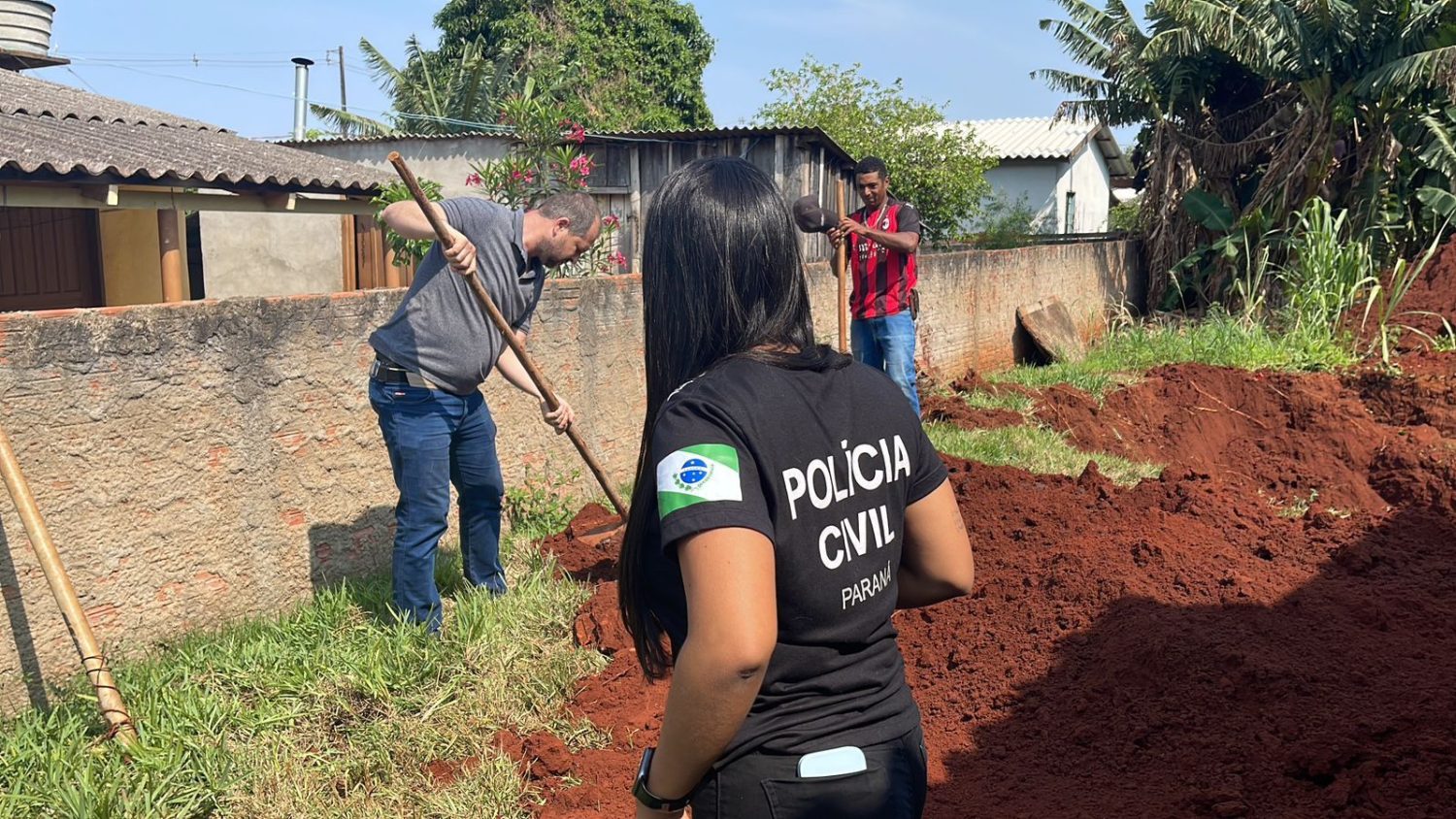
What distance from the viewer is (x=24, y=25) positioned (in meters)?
11.7

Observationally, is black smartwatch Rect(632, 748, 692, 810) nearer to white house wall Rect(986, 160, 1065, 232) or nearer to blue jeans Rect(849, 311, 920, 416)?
blue jeans Rect(849, 311, 920, 416)

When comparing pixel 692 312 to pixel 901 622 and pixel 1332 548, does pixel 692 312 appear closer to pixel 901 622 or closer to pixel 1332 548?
pixel 901 622

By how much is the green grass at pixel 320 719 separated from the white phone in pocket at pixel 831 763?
6.60 feet

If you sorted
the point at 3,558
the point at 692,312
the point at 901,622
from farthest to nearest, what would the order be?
the point at 901,622 → the point at 3,558 → the point at 692,312

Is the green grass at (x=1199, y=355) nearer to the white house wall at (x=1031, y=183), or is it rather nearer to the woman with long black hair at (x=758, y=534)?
the woman with long black hair at (x=758, y=534)

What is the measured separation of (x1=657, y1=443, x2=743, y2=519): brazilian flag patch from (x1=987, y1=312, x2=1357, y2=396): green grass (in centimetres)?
854

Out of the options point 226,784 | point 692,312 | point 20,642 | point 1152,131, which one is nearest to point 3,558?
point 20,642

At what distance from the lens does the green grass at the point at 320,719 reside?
3.30 meters

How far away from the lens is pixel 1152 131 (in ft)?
55.6

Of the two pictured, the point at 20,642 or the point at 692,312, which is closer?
the point at 692,312

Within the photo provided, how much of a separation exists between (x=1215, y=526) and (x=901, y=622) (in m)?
1.87

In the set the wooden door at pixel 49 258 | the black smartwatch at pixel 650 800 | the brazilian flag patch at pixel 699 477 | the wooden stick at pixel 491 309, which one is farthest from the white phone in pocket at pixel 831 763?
the wooden door at pixel 49 258

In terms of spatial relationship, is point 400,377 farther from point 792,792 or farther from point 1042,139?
point 1042,139

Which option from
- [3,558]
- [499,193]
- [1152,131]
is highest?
[1152,131]
